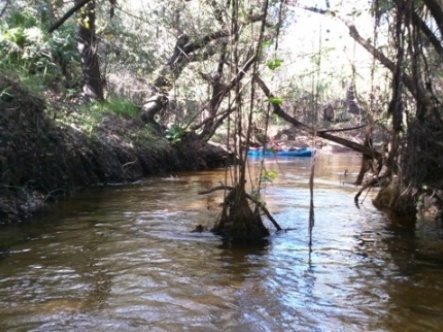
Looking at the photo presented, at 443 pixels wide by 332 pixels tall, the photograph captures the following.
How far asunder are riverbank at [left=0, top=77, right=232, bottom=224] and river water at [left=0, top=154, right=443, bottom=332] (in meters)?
0.74

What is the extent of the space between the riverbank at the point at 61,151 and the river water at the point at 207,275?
737 millimetres

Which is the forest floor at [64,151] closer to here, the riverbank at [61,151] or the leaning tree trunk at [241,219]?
the riverbank at [61,151]

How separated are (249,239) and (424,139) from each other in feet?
9.15

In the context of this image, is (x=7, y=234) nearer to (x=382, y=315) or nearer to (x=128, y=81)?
(x=382, y=315)

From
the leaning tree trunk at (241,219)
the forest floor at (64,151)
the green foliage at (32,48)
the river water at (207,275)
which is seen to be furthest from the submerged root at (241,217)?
the green foliage at (32,48)

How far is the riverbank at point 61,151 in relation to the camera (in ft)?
28.7

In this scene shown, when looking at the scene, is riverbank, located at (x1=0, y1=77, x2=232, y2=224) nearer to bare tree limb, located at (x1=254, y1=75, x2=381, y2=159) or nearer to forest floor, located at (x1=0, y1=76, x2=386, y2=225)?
forest floor, located at (x1=0, y1=76, x2=386, y2=225)

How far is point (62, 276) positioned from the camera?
5.45 metres

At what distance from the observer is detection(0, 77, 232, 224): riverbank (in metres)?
8.75

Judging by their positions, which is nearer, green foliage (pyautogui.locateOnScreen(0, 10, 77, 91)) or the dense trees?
the dense trees

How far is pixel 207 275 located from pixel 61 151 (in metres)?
6.30

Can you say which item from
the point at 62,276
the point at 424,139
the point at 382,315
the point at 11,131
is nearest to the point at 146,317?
the point at 62,276

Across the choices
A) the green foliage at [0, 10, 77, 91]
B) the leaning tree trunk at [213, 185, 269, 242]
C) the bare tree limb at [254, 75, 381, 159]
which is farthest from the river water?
the green foliage at [0, 10, 77, 91]

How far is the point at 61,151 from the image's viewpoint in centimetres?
1086
